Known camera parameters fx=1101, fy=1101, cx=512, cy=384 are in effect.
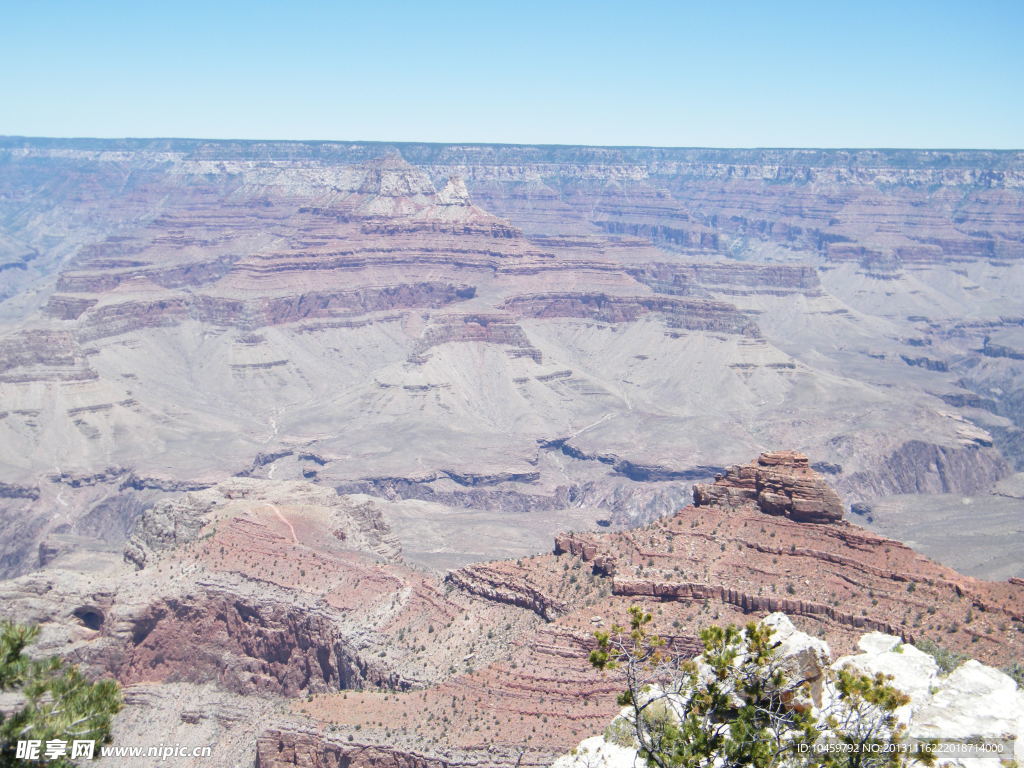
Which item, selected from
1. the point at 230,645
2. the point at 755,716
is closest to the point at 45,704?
Result: the point at 755,716

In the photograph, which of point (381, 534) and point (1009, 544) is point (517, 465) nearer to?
point (1009, 544)

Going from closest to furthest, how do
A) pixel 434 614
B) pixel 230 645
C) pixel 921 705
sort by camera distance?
pixel 921 705
pixel 434 614
pixel 230 645

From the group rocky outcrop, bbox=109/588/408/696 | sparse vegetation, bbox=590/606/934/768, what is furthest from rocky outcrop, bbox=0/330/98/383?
sparse vegetation, bbox=590/606/934/768

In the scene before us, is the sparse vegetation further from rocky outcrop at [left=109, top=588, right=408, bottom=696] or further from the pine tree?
rocky outcrop at [left=109, top=588, right=408, bottom=696]

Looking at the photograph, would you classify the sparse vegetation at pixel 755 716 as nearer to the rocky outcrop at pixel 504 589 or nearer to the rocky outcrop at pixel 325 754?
the rocky outcrop at pixel 325 754

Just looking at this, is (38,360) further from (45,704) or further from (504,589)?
(45,704)

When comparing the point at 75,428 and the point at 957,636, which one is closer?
the point at 957,636

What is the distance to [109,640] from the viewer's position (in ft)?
213

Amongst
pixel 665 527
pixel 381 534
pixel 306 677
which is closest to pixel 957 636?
pixel 665 527

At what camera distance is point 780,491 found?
58688 millimetres

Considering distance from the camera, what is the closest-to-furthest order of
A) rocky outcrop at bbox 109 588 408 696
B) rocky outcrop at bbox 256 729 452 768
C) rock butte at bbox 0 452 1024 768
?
rocky outcrop at bbox 256 729 452 768
rock butte at bbox 0 452 1024 768
rocky outcrop at bbox 109 588 408 696

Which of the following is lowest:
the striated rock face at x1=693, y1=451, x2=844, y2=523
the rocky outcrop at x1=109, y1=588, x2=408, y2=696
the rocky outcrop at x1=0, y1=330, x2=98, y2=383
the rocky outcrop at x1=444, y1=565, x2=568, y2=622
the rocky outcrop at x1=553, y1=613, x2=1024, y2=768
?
the rocky outcrop at x1=0, y1=330, x2=98, y2=383

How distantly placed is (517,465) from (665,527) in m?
122

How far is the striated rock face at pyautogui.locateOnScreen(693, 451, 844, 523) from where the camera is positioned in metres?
57.1
